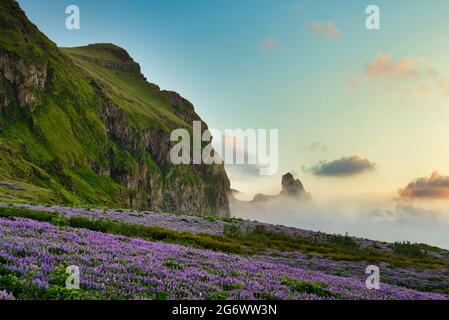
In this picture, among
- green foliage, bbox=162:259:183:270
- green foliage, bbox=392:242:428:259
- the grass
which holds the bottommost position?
green foliage, bbox=392:242:428:259

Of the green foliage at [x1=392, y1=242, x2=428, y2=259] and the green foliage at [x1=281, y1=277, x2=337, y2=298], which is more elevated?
the green foliage at [x1=281, y1=277, x2=337, y2=298]

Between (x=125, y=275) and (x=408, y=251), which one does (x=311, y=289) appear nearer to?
(x=125, y=275)

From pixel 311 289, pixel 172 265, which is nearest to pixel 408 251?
pixel 311 289

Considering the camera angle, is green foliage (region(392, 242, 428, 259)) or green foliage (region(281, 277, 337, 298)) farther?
green foliage (region(392, 242, 428, 259))

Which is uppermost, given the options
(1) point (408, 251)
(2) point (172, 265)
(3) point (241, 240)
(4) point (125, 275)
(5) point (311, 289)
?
(4) point (125, 275)

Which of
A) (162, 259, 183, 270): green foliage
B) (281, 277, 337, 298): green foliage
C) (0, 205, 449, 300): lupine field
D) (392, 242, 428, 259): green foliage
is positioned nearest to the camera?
(0, 205, 449, 300): lupine field

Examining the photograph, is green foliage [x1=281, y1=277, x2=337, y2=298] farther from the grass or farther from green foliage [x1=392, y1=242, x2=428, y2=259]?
green foliage [x1=392, y1=242, x2=428, y2=259]

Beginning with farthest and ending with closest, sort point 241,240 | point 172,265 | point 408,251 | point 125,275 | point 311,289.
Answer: point 408,251
point 241,240
point 172,265
point 311,289
point 125,275

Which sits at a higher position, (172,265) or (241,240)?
(172,265)

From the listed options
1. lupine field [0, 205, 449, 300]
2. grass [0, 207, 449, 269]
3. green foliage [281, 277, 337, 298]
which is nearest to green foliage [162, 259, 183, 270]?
lupine field [0, 205, 449, 300]

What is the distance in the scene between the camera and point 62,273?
11.0 meters
